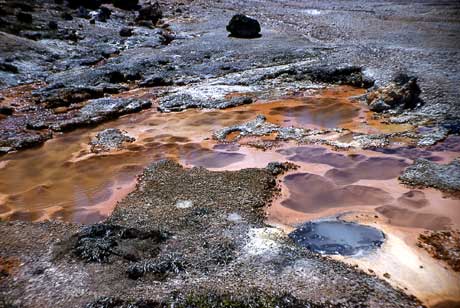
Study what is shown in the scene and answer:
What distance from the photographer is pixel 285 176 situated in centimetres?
426

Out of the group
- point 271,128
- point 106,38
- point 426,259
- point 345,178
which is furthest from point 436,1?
point 426,259

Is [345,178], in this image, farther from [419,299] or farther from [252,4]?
[252,4]

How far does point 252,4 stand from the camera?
18719 mm

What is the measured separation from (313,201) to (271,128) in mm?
1883

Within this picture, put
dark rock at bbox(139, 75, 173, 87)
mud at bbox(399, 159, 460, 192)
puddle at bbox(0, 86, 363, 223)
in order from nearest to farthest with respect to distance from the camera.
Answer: mud at bbox(399, 159, 460, 192) < puddle at bbox(0, 86, 363, 223) < dark rock at bbox(139, 75, 173, 87)

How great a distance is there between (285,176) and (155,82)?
178 inches

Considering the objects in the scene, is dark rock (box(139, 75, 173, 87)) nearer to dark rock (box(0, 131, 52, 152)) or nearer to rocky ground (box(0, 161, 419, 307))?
dark rock (box(0, 131, 52, 152))

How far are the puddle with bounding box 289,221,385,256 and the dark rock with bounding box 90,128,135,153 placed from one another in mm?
2934

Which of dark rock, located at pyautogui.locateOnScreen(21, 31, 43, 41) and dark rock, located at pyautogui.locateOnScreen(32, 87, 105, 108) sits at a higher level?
dark rock, located at pyautogui.locateOnScreen(21, 31, 43, 41)

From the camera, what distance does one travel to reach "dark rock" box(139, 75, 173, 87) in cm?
798

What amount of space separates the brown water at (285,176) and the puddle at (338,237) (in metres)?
0.10

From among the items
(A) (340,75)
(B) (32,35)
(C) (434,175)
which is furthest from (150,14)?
(C) (434,175)

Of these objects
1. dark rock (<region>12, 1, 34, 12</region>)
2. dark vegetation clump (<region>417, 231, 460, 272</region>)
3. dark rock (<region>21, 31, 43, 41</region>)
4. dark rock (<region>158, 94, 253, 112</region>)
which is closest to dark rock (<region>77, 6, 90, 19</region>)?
dark rock (<region>12, 1, 34, 12</region>)

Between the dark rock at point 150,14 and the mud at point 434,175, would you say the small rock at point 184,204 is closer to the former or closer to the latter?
the mud at point 434,175
